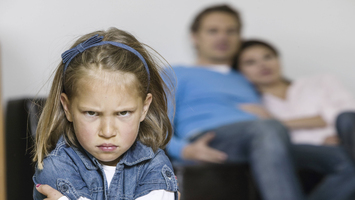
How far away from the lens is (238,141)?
44.6 inches

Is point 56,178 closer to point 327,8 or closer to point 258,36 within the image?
point 258,36

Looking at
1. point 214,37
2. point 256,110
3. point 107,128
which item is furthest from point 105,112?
point 214,37

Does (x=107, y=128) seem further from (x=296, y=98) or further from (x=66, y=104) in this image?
(x=296, y=98)

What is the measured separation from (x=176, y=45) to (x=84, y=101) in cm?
111

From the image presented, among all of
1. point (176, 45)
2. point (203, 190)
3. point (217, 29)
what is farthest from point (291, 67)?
point (203, 190)

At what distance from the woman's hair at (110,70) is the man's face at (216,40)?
104 cm

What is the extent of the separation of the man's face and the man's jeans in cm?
35

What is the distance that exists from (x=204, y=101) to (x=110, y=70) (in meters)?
0.89

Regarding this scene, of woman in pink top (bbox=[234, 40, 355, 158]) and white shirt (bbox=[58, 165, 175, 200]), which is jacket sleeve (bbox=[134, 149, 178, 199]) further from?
woman in pink top (bbox=[234, 40, 355, 158])

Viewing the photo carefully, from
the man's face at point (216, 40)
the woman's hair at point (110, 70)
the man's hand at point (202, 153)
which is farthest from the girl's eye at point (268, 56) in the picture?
the woman's hair at point (110, 70)

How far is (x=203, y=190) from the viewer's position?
1067 mm

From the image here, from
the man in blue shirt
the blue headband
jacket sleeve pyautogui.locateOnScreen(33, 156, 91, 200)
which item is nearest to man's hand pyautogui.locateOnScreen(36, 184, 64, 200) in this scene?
jacket sleeve pyautogui.locateOnScreen(33, 156, 91, 200)

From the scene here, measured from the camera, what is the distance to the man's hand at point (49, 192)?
0.35m

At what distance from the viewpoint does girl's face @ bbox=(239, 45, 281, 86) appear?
140cm
